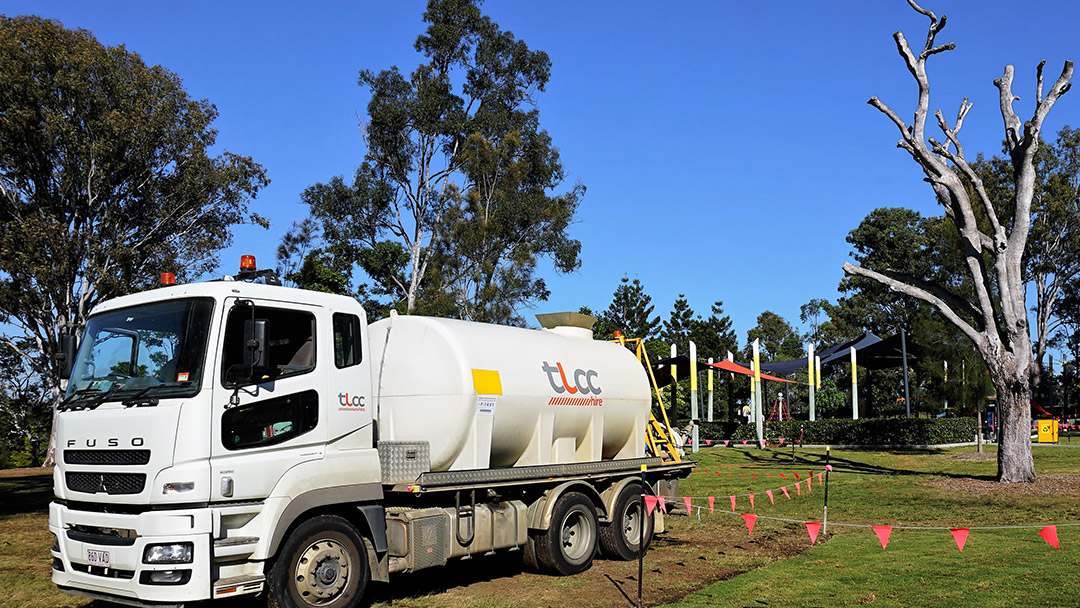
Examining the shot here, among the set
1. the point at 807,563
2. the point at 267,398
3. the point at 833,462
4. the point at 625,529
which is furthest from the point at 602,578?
Answer: the point at 833,462

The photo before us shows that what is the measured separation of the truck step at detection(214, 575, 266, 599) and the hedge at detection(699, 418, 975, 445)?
34120 mm

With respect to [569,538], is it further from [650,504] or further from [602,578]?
[650,504]

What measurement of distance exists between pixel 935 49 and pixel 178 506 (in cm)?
2250

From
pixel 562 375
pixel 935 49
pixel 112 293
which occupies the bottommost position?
pixel 562 375

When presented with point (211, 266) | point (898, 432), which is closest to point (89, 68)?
point (211, 266)

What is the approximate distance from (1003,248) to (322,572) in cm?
2041

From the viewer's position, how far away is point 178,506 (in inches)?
302

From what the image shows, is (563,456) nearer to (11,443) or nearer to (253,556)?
(253,556)

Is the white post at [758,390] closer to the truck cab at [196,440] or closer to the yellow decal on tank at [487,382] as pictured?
the yellow decal on tank at [487,382]

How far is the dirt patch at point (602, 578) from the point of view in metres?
9.99

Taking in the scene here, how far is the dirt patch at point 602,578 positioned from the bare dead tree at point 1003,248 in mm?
10996

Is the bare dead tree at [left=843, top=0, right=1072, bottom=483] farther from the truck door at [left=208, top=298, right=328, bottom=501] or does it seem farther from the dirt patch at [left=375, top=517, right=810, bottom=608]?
the truck door at [left=208, top=298, right=328, bottom=501]

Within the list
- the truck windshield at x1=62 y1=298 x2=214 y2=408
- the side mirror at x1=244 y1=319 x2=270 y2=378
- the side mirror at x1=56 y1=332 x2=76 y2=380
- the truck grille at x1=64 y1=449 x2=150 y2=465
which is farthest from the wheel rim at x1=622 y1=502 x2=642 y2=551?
the side mirror at x1=56 y1=332 x2=76 y2=380

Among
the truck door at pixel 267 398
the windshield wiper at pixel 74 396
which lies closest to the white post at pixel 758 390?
the truck door at pixel 267 398
